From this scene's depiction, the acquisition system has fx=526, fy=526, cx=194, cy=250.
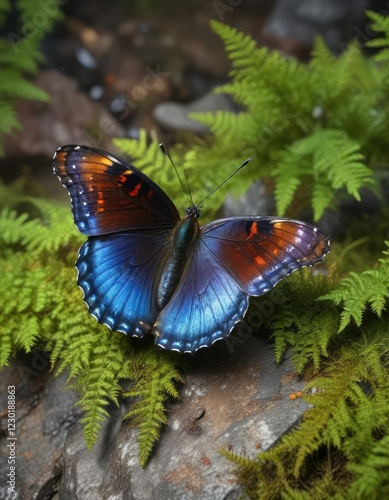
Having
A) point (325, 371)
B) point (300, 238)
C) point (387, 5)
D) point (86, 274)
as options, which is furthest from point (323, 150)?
point (387, 5)

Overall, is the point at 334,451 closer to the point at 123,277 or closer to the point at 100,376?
the point at 100,376

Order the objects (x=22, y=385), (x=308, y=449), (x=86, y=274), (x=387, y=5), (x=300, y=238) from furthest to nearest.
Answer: (x=387, y=5), (x=22, y=385), (x=86, y=274), (x=300, y=238), (x=308, y=449)

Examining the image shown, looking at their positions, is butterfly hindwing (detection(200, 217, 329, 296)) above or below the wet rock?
above

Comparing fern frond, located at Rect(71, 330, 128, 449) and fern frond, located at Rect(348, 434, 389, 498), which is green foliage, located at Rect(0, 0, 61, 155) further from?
fern frond, located at Rect(348, 434, 389, 498)

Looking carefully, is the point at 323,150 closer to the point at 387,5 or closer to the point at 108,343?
the point at 108,343

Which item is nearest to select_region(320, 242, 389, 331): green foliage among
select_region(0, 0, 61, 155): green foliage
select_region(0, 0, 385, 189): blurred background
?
select_region(0, 0, 385, 189): blurred background

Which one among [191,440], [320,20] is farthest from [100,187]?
[320,20]
